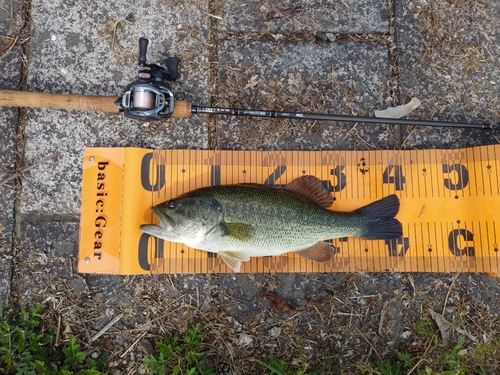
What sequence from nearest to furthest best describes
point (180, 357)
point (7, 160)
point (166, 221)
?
1. point (166, 221)
2. point (180, 357)
3. point (7, 160)

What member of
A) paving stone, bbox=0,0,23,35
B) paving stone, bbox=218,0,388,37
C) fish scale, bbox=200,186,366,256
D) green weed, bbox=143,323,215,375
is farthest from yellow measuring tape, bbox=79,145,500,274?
paving stone, bbox=0,0,23,35

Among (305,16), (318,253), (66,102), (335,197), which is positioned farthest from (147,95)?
(318,253)

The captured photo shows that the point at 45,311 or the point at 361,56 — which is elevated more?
the point at 361,56

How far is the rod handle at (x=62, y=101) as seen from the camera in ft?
12.6

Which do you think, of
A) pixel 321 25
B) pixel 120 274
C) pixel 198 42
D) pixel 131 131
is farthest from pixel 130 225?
pixel 321 25

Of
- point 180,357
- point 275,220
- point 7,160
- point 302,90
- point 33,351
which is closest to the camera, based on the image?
point 275,220

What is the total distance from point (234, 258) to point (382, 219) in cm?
151

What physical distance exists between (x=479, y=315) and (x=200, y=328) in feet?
9.63

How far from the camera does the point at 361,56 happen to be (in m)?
4.33

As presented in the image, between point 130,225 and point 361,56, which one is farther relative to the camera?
point 361,56

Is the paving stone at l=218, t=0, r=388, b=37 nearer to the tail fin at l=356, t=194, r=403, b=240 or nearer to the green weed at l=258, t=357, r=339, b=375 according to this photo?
the tail fin at l=356, t=194, r=403, b=240

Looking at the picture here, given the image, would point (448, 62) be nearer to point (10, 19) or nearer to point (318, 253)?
point (318, 253)

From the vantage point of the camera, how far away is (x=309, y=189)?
388cm

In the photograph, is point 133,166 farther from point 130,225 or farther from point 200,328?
point 200,328
